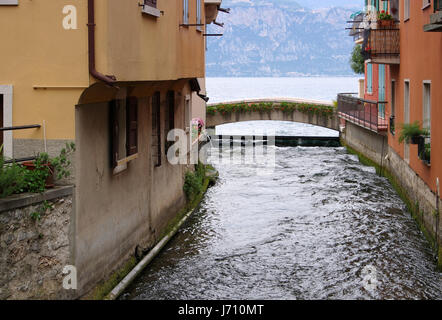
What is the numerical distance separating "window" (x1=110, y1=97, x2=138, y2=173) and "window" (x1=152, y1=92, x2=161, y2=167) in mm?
1771

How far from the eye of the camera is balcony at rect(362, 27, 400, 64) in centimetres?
2022

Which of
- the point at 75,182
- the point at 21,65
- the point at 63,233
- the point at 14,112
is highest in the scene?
the point at 21,65

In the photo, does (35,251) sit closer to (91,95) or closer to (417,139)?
(91,95)

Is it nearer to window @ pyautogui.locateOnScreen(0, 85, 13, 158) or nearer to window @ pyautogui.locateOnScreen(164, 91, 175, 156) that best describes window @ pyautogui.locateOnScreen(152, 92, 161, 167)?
window @ pyautogui.locateOnScreen(164, 91, 175, 156)

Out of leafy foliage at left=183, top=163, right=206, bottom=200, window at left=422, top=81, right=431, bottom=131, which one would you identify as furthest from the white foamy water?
window at left=422, top=81, right=431, bottom=131

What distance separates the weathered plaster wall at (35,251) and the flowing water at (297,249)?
2121 mm

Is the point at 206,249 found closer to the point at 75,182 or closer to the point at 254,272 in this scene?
the point at 254,272

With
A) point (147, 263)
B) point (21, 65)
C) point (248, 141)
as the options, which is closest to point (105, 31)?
point (21, 65)

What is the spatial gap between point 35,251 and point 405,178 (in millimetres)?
11963

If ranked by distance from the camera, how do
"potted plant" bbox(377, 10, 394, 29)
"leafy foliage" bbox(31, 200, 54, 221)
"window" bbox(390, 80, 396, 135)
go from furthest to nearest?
"window" bbox(390, 80, 396, 135), "potted plant" bbox(377, 10, 394, 29), "leafy foliage" bbox(31, 200, 54, 221)

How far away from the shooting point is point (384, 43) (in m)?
20.4

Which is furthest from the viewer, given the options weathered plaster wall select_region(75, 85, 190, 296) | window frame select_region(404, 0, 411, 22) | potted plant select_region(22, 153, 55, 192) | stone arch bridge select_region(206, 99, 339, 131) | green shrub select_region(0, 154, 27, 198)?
stone arch bridge select_region(206, 99, 339, 131)

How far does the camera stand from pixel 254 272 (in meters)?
12.4

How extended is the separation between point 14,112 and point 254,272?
17.4 ft
